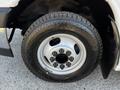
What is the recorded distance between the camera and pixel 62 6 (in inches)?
148

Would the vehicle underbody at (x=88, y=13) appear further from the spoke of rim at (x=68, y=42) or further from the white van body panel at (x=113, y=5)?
the spoke of rim at (x=68, y=42)

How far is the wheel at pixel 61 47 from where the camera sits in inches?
137

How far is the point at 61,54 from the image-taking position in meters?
3.66

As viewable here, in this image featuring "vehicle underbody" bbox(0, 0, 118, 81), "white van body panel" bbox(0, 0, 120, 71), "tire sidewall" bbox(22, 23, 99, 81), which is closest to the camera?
"white van body panel" bbox(0, 0, 120, 71)

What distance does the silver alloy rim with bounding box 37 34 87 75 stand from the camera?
3.59 meters

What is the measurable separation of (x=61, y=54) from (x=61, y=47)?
88 millimetres

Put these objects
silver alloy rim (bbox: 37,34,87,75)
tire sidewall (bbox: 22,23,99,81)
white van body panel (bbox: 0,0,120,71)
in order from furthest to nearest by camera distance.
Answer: silver alloy rim (bbox: 37,34,87,75) → tire sidewall (bbox: 22,23,99,81) → white van body panel (bbox: 0,0,120,71)

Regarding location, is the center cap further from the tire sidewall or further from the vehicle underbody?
the vehicle underbody

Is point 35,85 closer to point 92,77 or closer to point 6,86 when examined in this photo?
point 6,86

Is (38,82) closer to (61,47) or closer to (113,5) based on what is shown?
(61,47)

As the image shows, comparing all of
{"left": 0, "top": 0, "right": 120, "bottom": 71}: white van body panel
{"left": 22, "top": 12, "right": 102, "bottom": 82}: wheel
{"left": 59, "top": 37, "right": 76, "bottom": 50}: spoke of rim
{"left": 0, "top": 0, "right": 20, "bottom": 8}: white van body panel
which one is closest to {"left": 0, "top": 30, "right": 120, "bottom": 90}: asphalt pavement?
{"left": 22, "top": 12, "right": 102, "bottom": 82}: wheel

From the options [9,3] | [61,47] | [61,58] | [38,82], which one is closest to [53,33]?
[61,47]

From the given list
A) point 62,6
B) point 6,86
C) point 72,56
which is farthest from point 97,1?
point 6,86

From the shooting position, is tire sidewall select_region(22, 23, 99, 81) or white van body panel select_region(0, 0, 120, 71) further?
tire sidewall select_region(22, 23, 99, 81)
